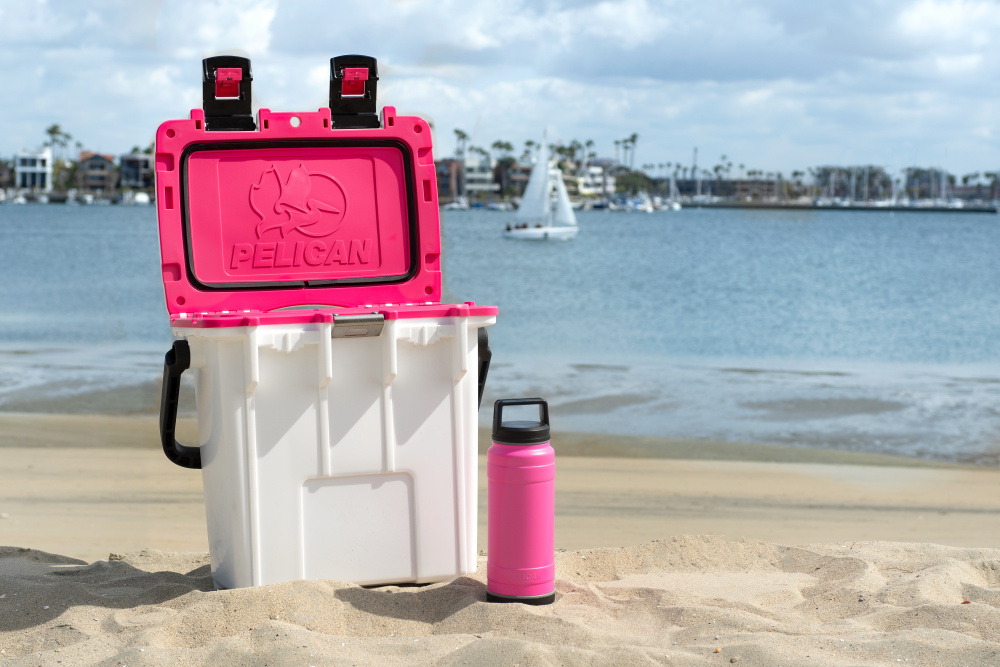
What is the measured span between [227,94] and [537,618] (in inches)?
91.5

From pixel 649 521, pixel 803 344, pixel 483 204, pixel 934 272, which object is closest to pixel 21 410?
pixel 649 521

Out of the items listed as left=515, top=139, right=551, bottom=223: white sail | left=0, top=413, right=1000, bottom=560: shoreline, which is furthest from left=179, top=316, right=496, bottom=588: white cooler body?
left=515, top=139, right=551, bottom=223: white sail

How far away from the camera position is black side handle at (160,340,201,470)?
3508mm

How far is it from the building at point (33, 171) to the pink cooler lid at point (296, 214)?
5774 inches

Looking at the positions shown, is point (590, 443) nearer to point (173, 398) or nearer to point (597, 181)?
point (173, 398)

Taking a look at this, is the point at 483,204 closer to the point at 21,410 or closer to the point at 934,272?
the point at 934,272

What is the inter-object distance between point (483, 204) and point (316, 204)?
140718 millimetres

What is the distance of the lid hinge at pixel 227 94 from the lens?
12.6 feet

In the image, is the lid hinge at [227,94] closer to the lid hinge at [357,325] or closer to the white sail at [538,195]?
the lid hinge at [357,325]

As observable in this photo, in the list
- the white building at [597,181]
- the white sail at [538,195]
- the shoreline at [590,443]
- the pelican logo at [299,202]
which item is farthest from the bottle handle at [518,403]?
the white building at [597,181]

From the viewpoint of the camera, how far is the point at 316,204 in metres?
3.99

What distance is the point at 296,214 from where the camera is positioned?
3.97 m

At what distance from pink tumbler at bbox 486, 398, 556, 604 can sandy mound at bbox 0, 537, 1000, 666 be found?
12cm

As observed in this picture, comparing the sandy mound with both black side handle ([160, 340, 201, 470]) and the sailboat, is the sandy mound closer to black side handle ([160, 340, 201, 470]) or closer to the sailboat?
black side handle ([160, 340, 201, 470])
